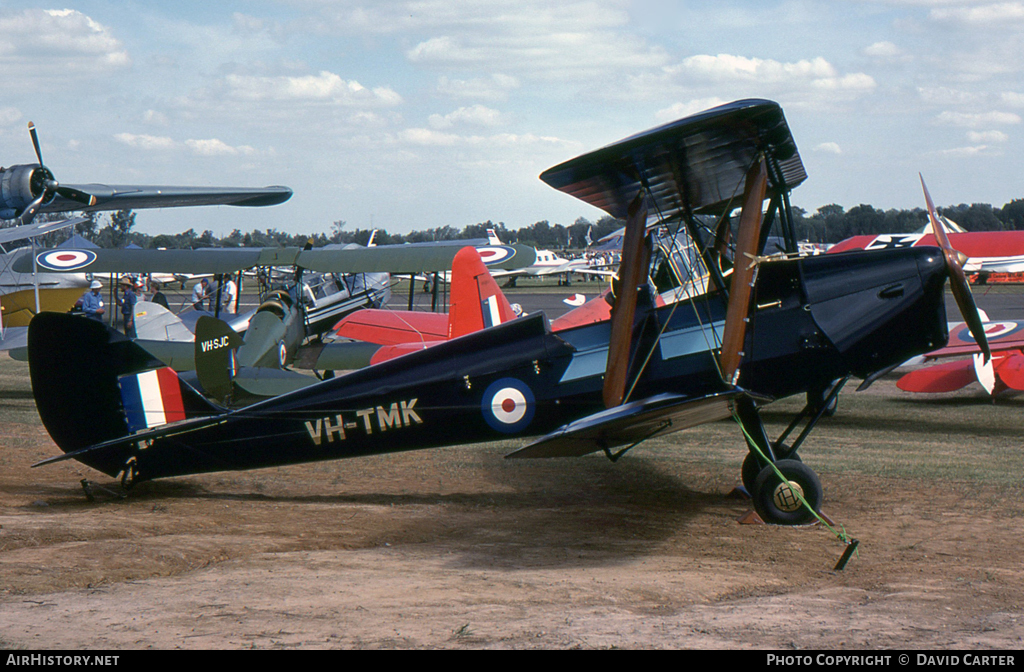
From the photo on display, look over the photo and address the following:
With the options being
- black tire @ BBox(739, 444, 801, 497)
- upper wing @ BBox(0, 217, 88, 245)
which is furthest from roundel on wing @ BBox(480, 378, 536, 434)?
upper wing @ BBox(0, 217, 88, 245)

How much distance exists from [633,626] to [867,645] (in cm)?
106

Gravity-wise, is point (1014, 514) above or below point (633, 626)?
below

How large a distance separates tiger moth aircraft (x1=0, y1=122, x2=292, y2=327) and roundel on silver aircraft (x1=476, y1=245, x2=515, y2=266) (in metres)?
6.14

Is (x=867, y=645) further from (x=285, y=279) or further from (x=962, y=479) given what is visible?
(x=285, y=279)

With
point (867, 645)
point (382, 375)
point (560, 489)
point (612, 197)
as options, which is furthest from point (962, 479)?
point (382, 375)

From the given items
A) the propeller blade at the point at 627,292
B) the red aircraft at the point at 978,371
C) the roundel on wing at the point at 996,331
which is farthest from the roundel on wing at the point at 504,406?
the roundel on wing at the point at 996,331

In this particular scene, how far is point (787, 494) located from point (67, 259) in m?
17.3

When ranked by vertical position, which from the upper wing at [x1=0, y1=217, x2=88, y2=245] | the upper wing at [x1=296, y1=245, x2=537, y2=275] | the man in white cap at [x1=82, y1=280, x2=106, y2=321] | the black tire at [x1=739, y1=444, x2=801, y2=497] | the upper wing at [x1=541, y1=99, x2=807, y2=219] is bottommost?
the black tire at [x1=739, y1=444, x2=801, y2=497]

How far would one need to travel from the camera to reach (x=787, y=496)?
6.21m

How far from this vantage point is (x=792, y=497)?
6.19 metres

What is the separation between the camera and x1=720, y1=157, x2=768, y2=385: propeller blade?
589 cm

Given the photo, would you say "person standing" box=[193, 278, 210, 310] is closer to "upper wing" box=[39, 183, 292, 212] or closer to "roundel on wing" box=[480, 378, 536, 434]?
"upper wing" box=[39, 183, 292, 212]

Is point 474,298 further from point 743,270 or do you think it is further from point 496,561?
point 496,561

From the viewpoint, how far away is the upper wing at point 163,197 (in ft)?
57.7
